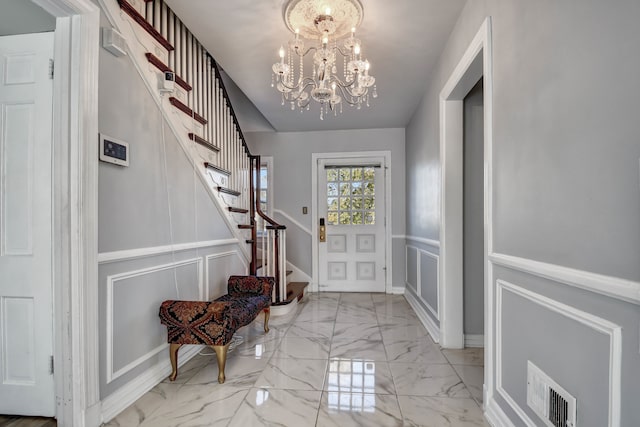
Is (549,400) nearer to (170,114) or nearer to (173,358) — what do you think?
(173,358)

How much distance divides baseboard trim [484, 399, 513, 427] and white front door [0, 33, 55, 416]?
2238mm

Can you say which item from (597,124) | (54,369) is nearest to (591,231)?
(597,124)

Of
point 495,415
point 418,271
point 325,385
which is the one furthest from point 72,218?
point 418,271

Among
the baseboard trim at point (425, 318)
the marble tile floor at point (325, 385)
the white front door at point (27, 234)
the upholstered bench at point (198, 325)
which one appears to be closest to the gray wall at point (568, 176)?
the marble tile floor at point (325, 385)

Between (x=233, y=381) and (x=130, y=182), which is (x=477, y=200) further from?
(x=130, y=182)

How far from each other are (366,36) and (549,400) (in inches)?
96.0

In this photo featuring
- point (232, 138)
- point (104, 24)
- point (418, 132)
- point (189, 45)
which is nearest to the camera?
point (104, 24)

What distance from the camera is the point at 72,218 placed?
63.0 inches

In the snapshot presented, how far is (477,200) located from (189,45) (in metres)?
2.76

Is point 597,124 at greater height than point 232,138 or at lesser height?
lesser

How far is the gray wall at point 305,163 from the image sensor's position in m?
4.99

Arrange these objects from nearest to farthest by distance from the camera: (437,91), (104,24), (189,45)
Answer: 1. (104,24)
2. (189,45)
3. (437,91)

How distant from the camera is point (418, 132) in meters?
4.01

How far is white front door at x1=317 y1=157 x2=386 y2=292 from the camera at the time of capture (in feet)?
16.5
